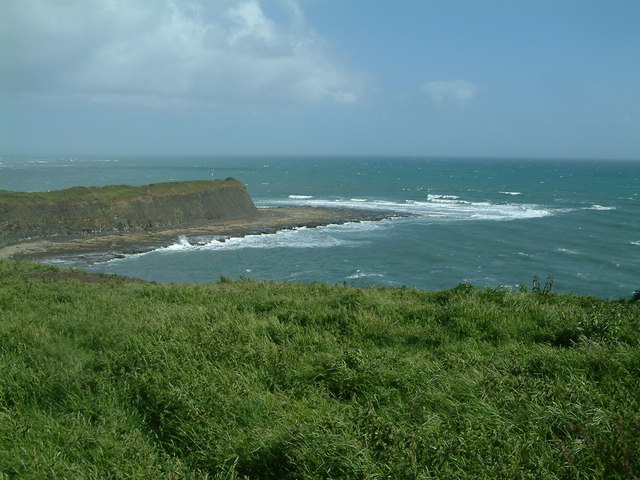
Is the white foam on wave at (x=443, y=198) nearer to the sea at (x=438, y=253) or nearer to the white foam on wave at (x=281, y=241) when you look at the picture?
the sea at (x=438, y=253)

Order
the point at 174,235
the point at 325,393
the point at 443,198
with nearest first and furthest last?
the point at 325,393
the point at 174,235
the point at 443,198

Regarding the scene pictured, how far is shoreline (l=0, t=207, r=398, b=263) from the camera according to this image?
4519 centimetres

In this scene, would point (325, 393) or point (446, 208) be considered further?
point (446, 208)

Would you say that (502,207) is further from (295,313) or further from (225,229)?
(295,313)

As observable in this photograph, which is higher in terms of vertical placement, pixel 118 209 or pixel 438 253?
pixel 118 209

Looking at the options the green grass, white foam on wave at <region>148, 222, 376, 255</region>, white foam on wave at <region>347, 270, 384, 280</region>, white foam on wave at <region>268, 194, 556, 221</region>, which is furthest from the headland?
the green grass

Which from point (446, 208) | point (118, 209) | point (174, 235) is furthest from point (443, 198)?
point (118, 209)

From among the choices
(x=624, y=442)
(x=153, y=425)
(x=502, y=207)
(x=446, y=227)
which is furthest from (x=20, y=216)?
(x=502, y=207)

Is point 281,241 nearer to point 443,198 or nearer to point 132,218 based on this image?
point 132,218

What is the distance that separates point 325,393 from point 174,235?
50461mm

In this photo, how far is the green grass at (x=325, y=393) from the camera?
440cm

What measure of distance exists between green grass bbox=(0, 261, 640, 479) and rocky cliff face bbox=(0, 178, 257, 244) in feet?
153

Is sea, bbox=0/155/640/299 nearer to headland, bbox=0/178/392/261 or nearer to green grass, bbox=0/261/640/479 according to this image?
headland, bbox=0/178/392/261

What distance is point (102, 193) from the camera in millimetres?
58844
